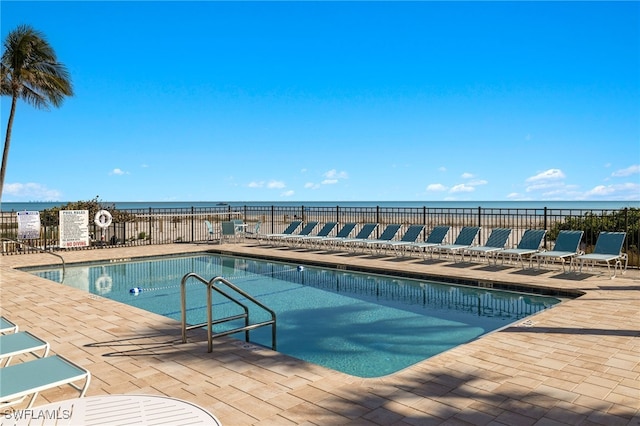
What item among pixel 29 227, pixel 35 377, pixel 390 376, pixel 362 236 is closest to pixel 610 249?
pixel 362 236

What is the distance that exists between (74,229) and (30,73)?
16.7 ft

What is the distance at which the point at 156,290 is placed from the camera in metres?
9.47

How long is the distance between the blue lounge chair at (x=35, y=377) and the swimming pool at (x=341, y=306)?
2.93 metres

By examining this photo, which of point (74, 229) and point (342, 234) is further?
point (342, 234)

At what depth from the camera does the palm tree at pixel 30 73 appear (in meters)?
13.7

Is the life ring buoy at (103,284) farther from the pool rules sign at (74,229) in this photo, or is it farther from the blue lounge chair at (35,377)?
the blue lounge chair at (35,377)

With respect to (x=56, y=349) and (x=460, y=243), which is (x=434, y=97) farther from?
(x=56, y=349)

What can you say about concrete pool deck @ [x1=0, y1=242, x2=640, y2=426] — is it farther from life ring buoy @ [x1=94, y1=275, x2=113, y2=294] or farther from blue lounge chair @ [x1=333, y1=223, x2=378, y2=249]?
blue lounge chair @ [x1=333, y1=223, x2=378, y2=249]

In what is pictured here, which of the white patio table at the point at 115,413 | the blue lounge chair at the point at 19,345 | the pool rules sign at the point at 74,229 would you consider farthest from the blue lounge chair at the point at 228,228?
the white patio table at the point at 115,413

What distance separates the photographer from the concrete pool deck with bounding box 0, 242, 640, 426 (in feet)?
10.8

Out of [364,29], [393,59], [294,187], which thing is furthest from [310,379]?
[294,187]

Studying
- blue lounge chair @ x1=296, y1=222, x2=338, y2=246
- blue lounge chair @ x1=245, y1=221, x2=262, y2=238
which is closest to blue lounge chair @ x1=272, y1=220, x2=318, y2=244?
blue lounge chair @ x1=296, y1=222, x2=338, y2=246

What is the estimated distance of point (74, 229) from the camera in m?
13.9

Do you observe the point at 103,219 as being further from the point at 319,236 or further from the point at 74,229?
the point at 319,236
